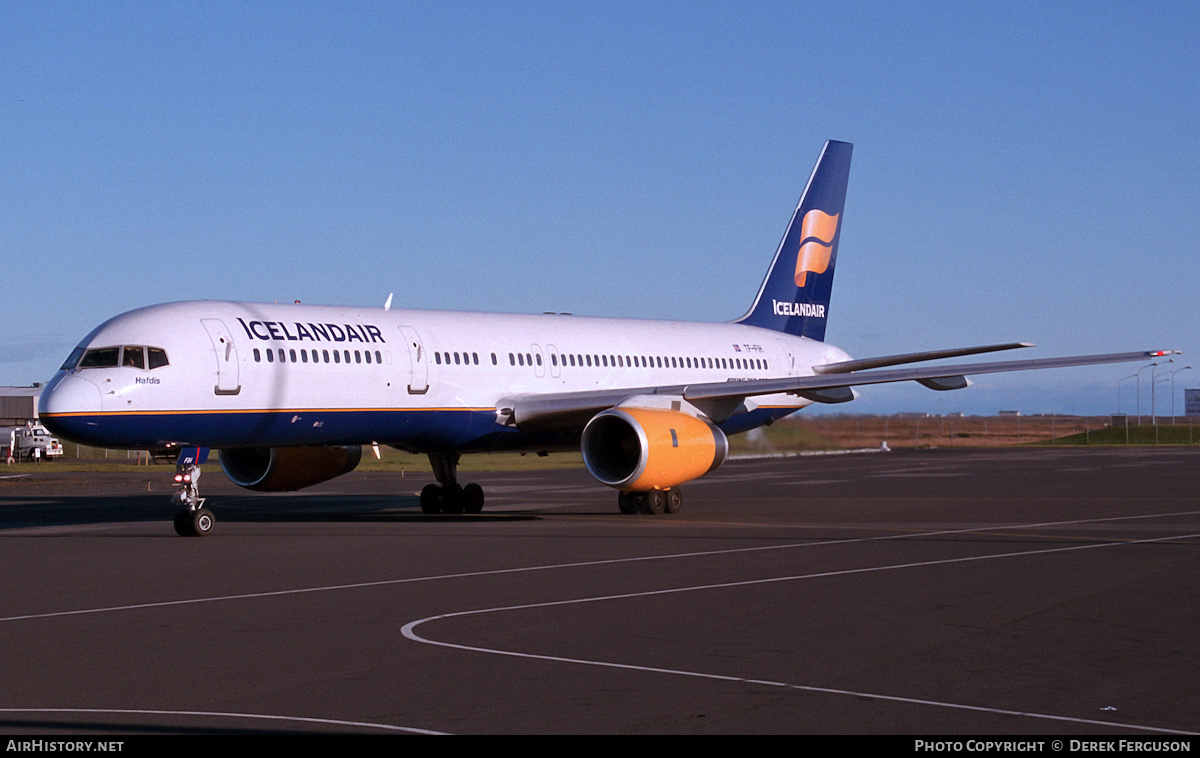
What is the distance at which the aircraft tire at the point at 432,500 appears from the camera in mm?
26375

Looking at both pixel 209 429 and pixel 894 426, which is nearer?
pixel 209 429

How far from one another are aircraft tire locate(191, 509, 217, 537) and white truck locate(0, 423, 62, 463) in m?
52.3

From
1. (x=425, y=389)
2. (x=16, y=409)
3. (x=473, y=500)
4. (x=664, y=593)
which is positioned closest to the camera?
(x=664, y=593)

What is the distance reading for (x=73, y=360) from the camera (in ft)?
66.1

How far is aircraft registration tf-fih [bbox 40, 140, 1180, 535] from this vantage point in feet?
66.0

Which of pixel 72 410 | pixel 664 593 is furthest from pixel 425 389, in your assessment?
pixel 664 593

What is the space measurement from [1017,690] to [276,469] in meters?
19.1
